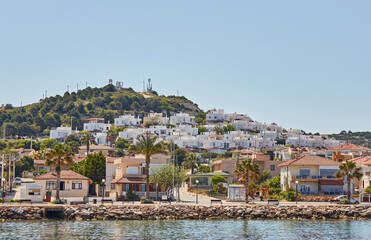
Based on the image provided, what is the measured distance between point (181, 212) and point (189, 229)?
400 inches

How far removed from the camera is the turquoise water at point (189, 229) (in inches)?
2121

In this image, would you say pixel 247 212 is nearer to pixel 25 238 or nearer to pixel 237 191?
pixel 237 191

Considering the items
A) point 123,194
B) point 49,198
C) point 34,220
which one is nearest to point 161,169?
point 123,194

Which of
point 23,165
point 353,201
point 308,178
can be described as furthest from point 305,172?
point 23,165

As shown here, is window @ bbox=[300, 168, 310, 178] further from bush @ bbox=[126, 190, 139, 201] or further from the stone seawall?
bush @ bbox=[126, 190, 139, 201]

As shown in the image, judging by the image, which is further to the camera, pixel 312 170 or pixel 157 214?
pixel 312 170

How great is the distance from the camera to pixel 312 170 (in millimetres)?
89750

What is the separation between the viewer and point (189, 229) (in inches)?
2308

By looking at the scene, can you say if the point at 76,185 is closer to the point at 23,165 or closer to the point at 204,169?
the point at 204,169

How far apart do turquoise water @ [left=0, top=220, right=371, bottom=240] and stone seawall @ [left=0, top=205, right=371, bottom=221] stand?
92.6 inches

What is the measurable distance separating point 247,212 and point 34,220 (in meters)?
22.8

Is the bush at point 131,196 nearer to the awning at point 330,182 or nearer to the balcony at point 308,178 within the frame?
the balcony at point 308,178

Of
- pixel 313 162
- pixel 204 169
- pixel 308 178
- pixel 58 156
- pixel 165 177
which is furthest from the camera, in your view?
pixel 204 169

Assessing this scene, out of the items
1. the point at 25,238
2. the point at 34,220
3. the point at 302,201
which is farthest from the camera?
the point at 302,201
